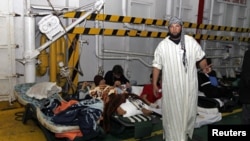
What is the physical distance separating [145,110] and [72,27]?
190cm

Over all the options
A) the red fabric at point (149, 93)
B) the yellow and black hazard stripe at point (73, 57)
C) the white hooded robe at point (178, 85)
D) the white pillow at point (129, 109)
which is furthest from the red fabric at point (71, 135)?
the red fabric at point (149, 93)

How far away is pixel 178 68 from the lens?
3459 mm

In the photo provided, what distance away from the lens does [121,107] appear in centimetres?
402

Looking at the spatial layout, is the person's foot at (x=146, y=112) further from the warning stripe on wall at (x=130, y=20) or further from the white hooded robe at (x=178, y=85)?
the warning stripe on wall at (x=130, y=20)

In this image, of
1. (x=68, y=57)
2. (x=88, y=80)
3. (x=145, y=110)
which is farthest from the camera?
(x=88, y=80)

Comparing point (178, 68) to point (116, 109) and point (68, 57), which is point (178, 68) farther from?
point (68, 57)

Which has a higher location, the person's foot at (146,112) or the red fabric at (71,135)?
the person's foot at (146,112)

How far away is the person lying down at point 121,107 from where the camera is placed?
12.8 ft

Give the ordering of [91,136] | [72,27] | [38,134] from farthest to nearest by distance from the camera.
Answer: [72,27] < [38,134] < [91,136]

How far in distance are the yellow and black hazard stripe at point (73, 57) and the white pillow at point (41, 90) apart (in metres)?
0.86

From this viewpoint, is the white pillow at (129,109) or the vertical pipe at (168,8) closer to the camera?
the white pillow at (129,109)

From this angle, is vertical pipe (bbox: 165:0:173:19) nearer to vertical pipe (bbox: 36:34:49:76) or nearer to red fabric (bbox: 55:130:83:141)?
vertical pipe (bbox: 36:34:49:76)

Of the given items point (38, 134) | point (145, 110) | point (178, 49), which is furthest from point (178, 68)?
point (38, 134)

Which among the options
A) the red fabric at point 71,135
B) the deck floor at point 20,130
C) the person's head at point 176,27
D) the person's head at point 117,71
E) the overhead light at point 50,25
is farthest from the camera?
the person's head at point 117,71
